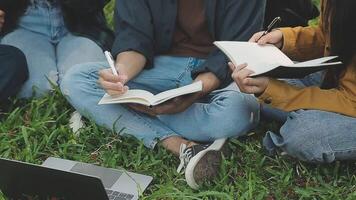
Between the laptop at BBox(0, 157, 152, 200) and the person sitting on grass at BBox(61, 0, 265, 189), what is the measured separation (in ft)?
0.90

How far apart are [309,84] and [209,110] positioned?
431 mm

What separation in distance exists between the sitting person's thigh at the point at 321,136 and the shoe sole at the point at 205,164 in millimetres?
258

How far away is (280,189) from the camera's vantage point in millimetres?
2322

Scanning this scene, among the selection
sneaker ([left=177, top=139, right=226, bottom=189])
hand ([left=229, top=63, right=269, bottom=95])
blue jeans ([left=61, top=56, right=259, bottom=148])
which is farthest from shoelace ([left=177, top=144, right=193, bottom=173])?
hand ([left=229, top=63, right=269, bottom=95])

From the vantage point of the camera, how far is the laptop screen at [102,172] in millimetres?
2321

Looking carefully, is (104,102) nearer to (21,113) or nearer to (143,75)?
(143,75)

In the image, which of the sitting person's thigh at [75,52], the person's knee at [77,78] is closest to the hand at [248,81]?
the person's knee at [77,78]

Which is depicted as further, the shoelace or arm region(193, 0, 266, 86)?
arm region(193, 0, 266, 86)

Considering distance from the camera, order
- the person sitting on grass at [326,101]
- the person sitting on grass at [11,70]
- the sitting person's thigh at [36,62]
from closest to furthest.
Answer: the person sitting on grass at [326,101] < the person sitting on grass at [11,70] < the sitting person's thigh at [36,62]

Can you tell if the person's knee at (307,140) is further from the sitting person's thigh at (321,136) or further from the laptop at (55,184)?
the laptop at (55,184)

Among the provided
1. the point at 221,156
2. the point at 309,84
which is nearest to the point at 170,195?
the point at 221,156

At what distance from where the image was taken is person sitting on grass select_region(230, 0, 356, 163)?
2217mm

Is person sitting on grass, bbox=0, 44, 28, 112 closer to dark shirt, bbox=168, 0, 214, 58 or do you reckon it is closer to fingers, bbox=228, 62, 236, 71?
dark shirt, bbox=168, 0, 214, 58

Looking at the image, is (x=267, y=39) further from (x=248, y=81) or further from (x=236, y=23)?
(x=248, y=81)
